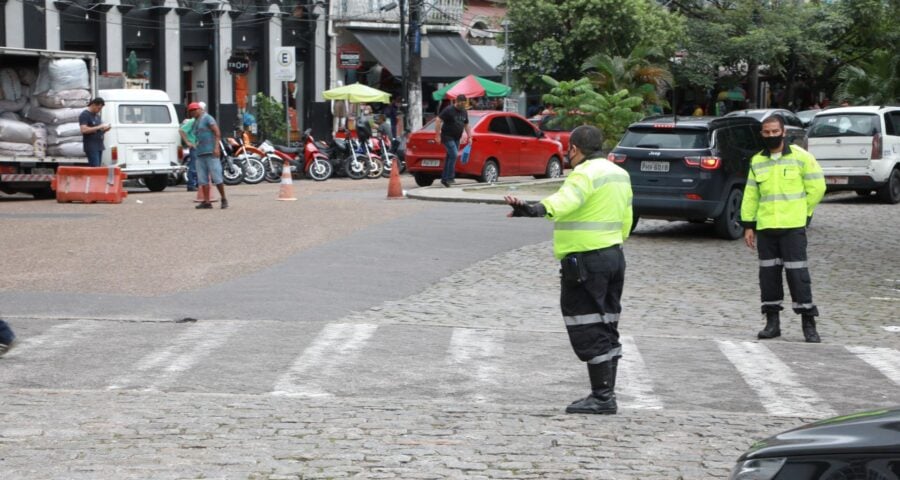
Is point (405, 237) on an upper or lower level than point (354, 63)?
lower

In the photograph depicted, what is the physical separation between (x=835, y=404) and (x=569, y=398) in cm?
162

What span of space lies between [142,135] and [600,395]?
21.1m

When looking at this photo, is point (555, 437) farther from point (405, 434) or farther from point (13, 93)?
point (13, 93)

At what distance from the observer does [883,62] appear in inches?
1442

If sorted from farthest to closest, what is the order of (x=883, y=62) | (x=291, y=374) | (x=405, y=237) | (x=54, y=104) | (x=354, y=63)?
(x=354, y=63) → (x=883, y=62) → (x=54, y=104) → (x=405, y=237) → (x=291, y=374)

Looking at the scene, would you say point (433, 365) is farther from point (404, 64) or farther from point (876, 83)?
point (404, 64)

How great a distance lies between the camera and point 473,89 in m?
40.5

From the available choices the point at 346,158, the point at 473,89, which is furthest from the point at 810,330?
the point at 473,89

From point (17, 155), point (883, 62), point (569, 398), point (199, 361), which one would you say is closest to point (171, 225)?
point (17, 155)

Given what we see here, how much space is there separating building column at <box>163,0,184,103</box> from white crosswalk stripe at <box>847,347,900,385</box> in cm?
3056

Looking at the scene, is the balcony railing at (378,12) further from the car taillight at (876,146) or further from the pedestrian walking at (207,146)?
the pedestrian walking at (207,146)

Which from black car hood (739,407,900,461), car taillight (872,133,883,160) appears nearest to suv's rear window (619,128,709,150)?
car taillight (872,133,883,160)

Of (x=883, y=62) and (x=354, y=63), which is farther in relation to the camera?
(x=354, y=63)

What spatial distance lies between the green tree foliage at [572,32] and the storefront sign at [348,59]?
4.97m
